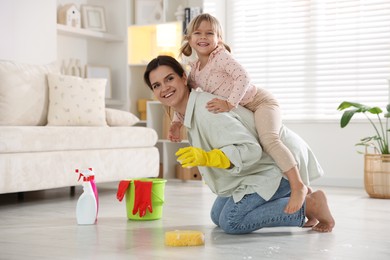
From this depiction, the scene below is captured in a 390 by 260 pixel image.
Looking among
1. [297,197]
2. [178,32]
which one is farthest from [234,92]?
[178,32]

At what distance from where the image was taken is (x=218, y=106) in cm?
215

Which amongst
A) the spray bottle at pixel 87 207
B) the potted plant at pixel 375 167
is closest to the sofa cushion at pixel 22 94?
the spray bottle at pixel 87 207

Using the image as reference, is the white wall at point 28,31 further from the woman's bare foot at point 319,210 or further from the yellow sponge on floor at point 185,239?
the woman's bare foot at point 319,210

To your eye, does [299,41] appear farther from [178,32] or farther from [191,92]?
[191,92]

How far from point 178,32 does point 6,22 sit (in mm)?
1503

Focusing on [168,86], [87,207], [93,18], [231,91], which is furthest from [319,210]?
[93,18]

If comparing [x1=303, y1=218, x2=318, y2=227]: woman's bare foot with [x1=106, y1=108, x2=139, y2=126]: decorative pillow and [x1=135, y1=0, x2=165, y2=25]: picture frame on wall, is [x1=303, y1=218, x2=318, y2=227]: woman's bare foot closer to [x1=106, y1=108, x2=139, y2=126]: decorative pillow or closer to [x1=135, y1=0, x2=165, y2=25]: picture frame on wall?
[x1=106, y1=108, x2=139, y2=126]: decorative pillow

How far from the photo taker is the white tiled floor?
188 cm

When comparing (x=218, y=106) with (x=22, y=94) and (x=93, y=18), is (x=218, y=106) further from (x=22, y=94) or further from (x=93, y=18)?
(x=93, y=18)

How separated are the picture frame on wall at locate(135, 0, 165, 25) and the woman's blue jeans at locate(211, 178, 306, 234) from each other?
127 inches

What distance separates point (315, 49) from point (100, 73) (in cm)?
193

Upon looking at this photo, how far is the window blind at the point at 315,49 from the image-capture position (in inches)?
173

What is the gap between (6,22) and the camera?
4066 millimetres

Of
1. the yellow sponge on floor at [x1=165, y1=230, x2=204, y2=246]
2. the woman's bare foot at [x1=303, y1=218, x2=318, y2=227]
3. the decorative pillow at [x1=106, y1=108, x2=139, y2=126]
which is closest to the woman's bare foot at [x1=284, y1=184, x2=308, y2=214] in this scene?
the woman's bare foot at [x1=303, y1=218, x2=318, y2=227]
